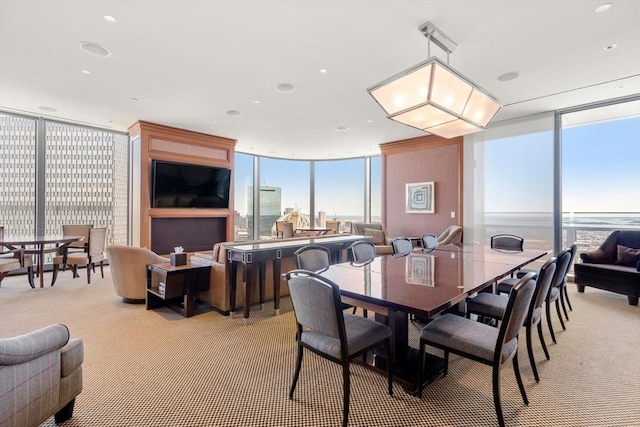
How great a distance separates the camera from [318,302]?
171cm

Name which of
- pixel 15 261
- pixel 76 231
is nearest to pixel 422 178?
pixel 76 231

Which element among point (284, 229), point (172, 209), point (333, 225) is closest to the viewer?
point (172, 209)

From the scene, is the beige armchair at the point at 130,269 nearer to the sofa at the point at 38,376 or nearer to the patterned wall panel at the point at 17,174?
the sofa at the point at 38,376

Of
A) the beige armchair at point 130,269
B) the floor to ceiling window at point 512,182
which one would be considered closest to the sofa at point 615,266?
the floor to ceiling window at point 512,182

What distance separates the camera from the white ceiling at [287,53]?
8.66 ft

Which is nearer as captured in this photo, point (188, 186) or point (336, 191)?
point (188, 186)

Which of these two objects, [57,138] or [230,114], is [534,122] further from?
[57,138]

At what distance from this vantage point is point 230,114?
5402 millimetres

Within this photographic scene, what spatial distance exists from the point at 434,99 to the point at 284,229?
6080 millimetres

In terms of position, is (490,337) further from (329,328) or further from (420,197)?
(420,197)

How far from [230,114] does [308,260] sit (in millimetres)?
3774

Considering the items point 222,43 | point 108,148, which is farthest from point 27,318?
point 108,148

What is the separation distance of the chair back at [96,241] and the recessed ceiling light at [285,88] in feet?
12.9

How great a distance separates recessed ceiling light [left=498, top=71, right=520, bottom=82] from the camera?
12.6ft
